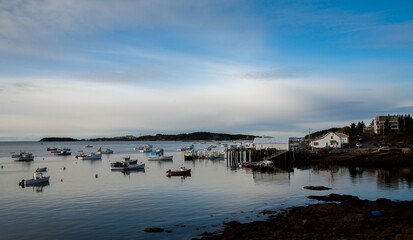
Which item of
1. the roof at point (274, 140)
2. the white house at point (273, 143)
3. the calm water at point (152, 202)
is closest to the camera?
the calm water at point (152, 202)

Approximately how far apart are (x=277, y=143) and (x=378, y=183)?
41.1 m

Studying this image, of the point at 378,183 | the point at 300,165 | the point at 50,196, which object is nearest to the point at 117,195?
the point at 50,196

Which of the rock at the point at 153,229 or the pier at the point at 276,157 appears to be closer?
the rock at the point at 153,229

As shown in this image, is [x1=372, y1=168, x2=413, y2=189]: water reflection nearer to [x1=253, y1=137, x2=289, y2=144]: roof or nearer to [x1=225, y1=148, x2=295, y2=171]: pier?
[x1=225, y1=148, x2=295, y2=171]: pier

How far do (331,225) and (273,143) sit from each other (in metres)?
64.0

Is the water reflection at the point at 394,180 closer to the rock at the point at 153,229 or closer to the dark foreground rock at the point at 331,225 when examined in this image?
the dark foreground rock at the point at 331,225

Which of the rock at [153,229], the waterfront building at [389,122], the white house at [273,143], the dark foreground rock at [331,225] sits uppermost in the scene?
the waterfront building at [389,122]

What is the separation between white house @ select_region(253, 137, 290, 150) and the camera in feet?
274

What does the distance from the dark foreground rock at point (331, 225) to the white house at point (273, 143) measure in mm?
55373

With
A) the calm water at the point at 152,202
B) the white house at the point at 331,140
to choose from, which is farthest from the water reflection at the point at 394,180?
the white house at the point at 331,140

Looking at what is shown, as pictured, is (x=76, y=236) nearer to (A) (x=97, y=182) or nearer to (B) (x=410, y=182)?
(A) (x=97, y=182)

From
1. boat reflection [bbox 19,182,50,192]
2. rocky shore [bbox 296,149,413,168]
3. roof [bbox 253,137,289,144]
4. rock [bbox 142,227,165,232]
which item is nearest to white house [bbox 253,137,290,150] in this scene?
roof [bbox 253,137,289,144]

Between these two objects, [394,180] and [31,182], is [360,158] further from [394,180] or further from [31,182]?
[31,182]

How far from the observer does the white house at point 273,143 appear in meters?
83.6
